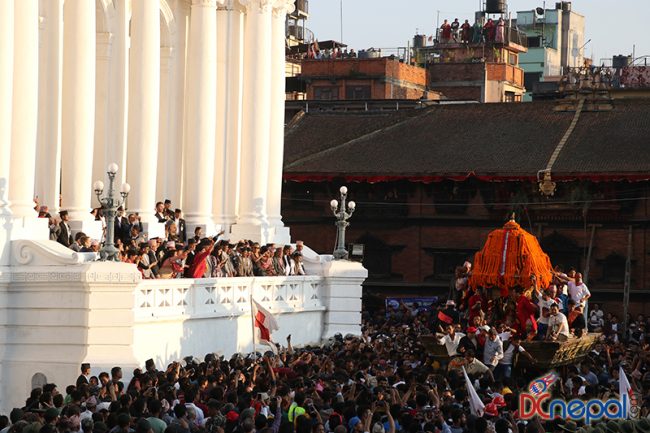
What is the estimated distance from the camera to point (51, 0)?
1745 inches

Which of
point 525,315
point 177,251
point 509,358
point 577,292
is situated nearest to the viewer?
point 509,358

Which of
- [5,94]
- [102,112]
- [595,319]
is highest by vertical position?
[102,112]

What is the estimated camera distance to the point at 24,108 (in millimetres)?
39656

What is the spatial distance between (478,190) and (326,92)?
83.3 ft

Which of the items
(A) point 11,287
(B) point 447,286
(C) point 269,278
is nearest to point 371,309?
(B) point 447,286

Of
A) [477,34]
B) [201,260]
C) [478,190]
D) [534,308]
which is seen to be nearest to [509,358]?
[534,308]

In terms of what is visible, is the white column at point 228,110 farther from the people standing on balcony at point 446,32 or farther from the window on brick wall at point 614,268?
the people standing on balcony at point 446,32

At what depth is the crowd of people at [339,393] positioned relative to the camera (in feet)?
79.4

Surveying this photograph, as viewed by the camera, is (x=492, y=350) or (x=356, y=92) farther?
(x=356, y=92)

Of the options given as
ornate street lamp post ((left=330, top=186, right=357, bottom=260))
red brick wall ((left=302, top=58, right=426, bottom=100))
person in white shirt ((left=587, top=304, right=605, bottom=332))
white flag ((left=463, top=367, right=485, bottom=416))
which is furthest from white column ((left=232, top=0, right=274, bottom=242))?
red brick wall ((left=302, top=58, right=426, bottom=100))

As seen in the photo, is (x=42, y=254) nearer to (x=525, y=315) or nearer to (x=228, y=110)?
(x=525, y=315)

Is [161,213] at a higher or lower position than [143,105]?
lower

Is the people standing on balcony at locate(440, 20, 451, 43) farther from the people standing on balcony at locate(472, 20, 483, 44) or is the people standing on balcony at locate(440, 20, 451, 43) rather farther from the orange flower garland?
the orange flower garland

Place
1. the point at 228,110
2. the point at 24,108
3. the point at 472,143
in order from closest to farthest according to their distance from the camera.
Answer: the point at 24,108
the point at 228,110
the point at 472,143
